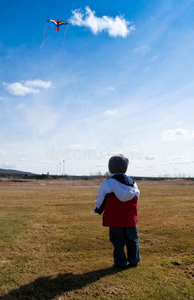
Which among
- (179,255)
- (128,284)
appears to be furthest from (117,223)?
(179,255)

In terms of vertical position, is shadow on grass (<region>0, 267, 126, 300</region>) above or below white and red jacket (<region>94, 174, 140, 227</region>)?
below

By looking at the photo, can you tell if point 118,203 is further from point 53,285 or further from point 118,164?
point 53,285

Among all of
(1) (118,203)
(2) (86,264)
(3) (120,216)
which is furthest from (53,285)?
(1) (118,203)

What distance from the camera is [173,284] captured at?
316cm

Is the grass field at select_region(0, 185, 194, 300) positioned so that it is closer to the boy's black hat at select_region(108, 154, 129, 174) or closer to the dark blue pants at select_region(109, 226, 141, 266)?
the dark blue pants at select_region(109, 226, 141, 266)

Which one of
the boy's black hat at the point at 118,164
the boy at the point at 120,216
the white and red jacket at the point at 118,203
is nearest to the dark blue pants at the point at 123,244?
the boy at the point at 120,216

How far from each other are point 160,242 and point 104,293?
8.43 ft

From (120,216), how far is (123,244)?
0.49m

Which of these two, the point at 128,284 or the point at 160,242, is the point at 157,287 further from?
the point at 160,242

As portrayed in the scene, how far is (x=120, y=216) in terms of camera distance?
3.93m

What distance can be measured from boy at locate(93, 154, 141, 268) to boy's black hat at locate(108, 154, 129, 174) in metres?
0.23

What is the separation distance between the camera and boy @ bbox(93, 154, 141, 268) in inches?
152

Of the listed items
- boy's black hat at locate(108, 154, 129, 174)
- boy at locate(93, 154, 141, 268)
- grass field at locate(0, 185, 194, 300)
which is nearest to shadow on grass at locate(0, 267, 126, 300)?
grass field at locate(0, 185, 194, 300)

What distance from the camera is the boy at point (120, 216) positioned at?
387 centimetres
